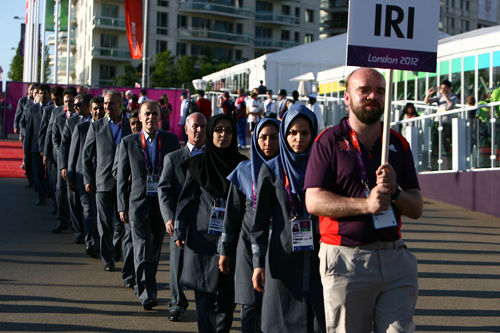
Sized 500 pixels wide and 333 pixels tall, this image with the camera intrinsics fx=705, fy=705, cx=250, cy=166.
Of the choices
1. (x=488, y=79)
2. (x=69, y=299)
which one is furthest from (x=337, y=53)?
(x=69, y=299)

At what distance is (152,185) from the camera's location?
722 cm

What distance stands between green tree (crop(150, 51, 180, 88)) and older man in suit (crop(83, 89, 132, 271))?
59221mm

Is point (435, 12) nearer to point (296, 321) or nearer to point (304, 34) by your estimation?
point (296, 321)

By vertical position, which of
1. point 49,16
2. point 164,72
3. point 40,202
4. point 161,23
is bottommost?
point 40,202

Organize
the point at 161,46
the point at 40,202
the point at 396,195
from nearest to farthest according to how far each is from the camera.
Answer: the point at 396,195
the point at 40,202
the point at 161,46

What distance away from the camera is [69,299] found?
7.33 m

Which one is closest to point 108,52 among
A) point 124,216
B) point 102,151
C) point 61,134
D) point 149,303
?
point 61,134

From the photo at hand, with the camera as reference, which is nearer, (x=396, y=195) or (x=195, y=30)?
(x=396, y=195)

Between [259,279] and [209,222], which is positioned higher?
[209,222]

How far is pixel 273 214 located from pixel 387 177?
125 cm

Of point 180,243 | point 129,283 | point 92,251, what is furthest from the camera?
point 92,251

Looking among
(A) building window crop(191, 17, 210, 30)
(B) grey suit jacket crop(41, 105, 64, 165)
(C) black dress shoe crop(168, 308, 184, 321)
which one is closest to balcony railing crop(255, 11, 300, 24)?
(A) building window crop(191, 17, 210, 30)

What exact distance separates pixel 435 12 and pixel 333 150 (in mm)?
1122

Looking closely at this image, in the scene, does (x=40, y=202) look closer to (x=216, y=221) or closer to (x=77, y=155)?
(x=77, y=155)
